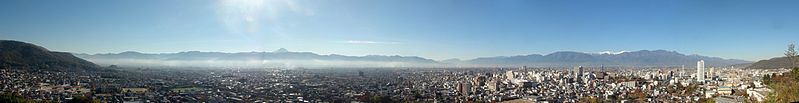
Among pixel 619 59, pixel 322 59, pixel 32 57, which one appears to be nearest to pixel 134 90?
pixel 32 57

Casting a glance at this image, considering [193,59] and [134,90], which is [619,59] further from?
[134,90]

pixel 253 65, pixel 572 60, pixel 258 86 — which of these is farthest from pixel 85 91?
pixel 572 60

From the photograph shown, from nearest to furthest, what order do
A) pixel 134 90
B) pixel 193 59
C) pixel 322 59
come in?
pixel 134 90, pixel 193 59, pixel 322 59

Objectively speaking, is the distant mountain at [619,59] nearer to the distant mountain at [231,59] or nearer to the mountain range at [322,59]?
the mountain range at [322,59]

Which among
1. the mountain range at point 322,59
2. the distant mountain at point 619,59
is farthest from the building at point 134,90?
the distant mountain at point 619,59

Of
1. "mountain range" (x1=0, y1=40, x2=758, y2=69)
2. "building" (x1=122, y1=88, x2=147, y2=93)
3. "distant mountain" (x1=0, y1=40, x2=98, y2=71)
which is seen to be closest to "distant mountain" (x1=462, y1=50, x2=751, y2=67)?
"mountain range" (x1=0, y1=40, x2=758, y2=69)

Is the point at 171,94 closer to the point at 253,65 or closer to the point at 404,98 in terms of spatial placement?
the point at 404,98

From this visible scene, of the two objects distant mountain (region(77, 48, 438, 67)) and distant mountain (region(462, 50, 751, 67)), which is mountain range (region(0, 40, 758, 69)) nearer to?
distant mountain (region(77, 48, 438, 67))

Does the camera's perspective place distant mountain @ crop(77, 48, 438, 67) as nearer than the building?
No
